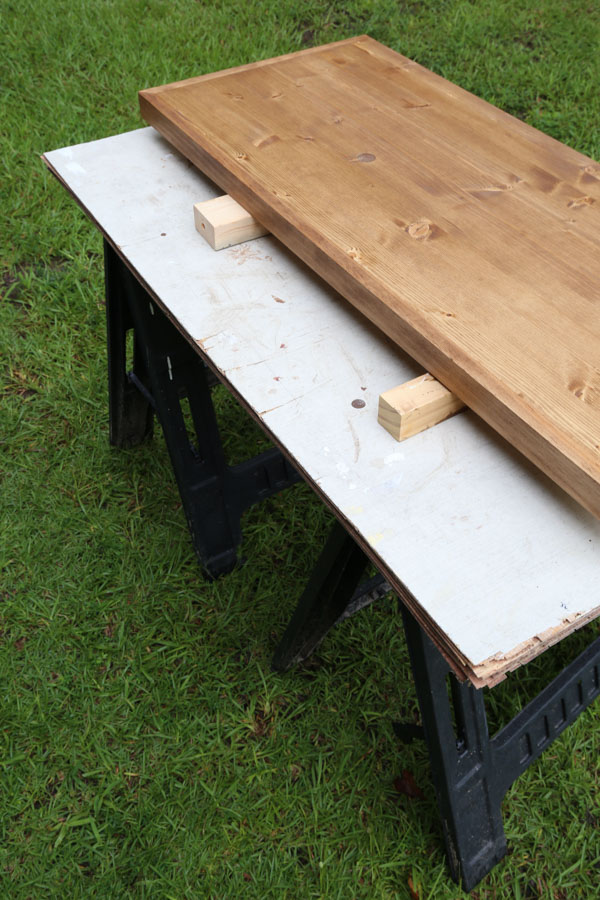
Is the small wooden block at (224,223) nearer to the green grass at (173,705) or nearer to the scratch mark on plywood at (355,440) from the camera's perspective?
the scratch mark on plywood at (355,440)

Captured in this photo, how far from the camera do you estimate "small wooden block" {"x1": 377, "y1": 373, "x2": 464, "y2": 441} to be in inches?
49.6

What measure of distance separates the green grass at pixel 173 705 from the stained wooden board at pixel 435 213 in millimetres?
1167

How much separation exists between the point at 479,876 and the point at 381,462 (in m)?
1.12

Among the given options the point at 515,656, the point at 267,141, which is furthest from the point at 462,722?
the point at 267,141

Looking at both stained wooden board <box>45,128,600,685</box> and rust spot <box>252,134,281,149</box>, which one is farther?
rust spot <box>252,134,281,149</box>

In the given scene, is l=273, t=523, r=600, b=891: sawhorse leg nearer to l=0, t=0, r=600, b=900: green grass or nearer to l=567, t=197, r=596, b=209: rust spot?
l=0, t=0, r=600, b=900: green grass

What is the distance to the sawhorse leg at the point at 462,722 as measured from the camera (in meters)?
1.55

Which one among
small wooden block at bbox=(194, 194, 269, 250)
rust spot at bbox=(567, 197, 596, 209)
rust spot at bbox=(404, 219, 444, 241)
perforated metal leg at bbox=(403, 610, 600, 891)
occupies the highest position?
rust spot at bbox=(567, 197, 596, 209)

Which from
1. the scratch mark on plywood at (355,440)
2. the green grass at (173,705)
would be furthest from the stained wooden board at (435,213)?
the green grass at (173,705)

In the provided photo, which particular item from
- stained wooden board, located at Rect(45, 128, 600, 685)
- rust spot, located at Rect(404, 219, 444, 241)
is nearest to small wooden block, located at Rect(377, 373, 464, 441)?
stained wooden board, located at Rect(45, 128, 600, 685)

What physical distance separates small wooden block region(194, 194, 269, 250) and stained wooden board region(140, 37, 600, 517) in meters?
0.03

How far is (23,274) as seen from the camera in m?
3.35

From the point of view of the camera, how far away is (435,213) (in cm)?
155

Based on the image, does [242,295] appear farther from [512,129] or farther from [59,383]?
[59,383]
